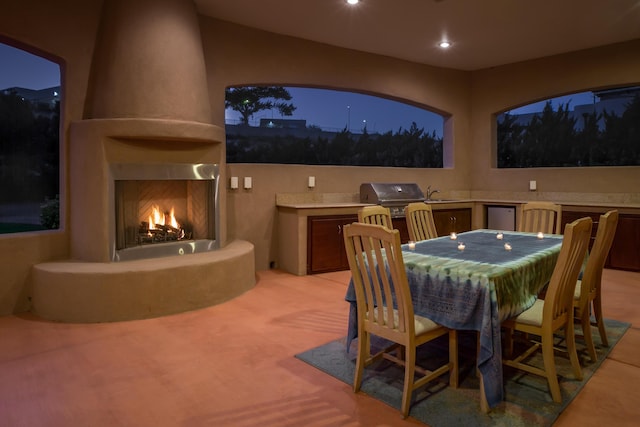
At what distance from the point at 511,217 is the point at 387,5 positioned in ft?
11.3

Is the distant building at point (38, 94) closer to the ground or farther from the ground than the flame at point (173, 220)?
farther from the ground

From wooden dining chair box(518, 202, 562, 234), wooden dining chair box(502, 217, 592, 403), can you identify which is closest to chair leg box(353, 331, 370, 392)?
wooden dining chair box(502, 217, 592, 403)

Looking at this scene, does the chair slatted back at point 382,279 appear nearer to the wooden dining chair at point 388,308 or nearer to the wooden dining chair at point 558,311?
the wooden dining chair at point 388,308

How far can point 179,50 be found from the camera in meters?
3.98

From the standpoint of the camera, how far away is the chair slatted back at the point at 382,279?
1997mm

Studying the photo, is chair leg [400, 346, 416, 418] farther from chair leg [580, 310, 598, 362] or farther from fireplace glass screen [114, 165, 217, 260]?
fireplace glass screen [114, 165, 217, 260]

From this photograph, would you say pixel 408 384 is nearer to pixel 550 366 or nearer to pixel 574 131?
pixel 550 366

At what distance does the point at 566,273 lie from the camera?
7.16ft

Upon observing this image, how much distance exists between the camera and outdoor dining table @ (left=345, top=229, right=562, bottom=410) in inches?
80.5

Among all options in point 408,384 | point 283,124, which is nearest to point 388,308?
point 408,384

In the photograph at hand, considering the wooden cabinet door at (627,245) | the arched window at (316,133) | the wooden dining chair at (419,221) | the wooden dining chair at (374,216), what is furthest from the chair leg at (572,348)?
the arched window at (316,133)

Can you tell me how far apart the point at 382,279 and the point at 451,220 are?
4.41m

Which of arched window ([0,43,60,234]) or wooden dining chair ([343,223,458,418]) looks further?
arched window ([0,43,60,234])

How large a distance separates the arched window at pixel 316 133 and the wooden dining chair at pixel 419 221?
3625 millimetres
